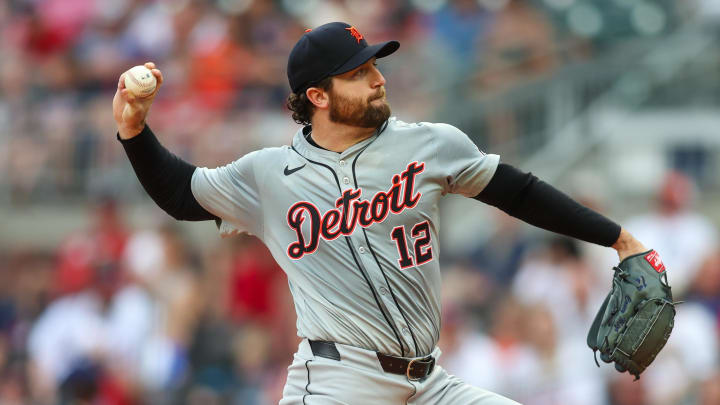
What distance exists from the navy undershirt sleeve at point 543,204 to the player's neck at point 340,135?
532 millimetres


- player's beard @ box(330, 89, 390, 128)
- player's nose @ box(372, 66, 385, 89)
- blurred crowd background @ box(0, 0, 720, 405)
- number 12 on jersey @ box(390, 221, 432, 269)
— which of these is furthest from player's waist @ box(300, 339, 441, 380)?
blurred crowd background @ box(0, 0, 720, 405)

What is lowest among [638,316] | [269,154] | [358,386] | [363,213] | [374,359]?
[358,386]

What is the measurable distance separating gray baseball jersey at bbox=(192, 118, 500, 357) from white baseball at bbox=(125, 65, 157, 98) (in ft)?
1.72

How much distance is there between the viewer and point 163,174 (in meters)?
4.67

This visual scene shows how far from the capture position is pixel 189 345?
31.0ft

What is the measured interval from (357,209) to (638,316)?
1.19m

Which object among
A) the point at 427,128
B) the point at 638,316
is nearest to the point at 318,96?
the point at 427,128

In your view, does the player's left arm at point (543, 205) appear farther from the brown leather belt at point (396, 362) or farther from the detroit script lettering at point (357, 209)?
the brown leather belt at point (396, 362)

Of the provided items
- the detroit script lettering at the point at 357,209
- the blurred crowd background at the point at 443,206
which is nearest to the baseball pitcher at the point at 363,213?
the detroit script lettering at the point at 357,209

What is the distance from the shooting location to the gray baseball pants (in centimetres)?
445

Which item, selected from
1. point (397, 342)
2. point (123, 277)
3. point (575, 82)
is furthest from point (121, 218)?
point (397, 342)

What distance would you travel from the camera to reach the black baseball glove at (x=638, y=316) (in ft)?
15.1

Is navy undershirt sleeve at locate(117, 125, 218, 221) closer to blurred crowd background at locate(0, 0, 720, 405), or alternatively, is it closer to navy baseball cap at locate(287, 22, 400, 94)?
navy baseball cap at locate(287, 22, 400, 94)

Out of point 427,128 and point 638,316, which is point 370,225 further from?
point 638,316
